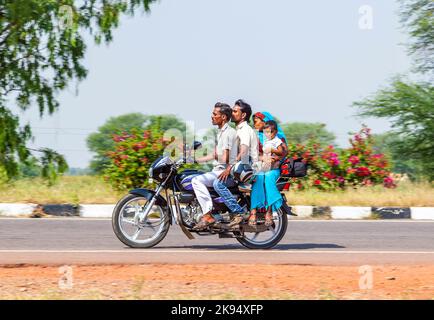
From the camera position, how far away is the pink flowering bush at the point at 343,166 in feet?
55.0

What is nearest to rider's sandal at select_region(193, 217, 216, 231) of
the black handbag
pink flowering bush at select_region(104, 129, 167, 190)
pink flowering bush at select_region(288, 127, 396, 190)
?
the black handbag

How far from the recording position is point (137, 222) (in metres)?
9.38

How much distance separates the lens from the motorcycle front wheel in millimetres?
9320

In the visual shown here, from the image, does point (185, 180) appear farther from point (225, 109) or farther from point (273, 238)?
point (273, 238)

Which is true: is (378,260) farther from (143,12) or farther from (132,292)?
(143,12)

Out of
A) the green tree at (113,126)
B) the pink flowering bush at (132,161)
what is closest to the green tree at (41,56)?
the pink flowering bush at (132,161)

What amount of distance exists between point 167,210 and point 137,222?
35cm

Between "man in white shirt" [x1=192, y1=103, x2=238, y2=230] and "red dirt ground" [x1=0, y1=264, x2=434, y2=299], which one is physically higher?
"man in white shirt" [x1=192, y1=103, x2=238, y2=230]

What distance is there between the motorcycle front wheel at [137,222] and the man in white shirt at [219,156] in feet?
1.46

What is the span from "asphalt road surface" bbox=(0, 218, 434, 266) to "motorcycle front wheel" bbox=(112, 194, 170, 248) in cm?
13

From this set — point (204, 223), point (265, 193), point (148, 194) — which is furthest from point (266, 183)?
point (148, 194)

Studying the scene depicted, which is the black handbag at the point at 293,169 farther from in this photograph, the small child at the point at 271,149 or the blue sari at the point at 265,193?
the blue sari at the point at 265,193

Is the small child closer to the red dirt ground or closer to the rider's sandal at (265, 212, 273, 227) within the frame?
the rider's sandal at (265, 212, 273, 227)
